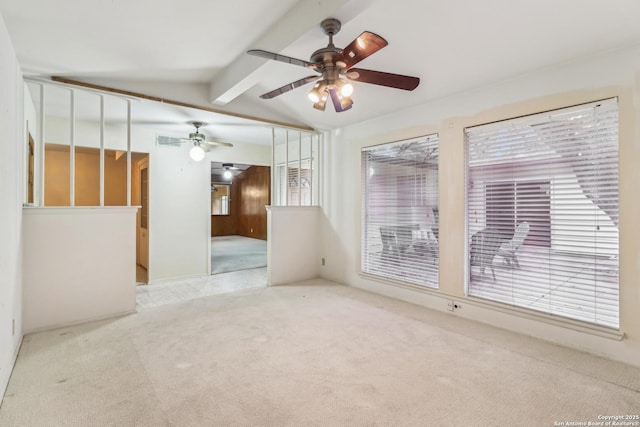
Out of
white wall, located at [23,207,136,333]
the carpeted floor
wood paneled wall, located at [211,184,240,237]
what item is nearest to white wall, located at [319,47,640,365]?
the carpeted floor

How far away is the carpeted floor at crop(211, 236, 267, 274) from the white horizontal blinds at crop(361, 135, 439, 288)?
2.72 meters

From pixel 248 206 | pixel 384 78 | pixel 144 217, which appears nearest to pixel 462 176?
pixel 384 78

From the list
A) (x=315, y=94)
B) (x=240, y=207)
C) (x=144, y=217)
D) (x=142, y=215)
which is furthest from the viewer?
(x=240, y=207)

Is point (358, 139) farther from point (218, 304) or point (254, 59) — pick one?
point (218, 304)

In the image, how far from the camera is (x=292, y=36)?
243cm

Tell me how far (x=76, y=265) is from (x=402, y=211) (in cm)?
362

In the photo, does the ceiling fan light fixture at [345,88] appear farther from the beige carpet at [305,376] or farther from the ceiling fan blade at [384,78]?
the beige carpet at [305,376]

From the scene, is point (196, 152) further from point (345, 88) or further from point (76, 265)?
point (345, 88)

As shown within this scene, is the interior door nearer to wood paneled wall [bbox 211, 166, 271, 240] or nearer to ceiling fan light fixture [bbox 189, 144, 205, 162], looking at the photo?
ceiling fan light fixture [bbox 189, 144, 205, 162]

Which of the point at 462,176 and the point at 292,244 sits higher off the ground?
the point at 462,176

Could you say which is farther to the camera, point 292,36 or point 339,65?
point 292,36

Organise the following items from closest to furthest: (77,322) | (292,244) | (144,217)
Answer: (77,322) → (292,244) → (144,217)

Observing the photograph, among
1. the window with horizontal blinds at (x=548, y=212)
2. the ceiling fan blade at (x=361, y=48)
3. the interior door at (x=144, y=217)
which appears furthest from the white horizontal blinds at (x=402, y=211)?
the interior door at (x=144, y=217)

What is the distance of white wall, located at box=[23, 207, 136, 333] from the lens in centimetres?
292
